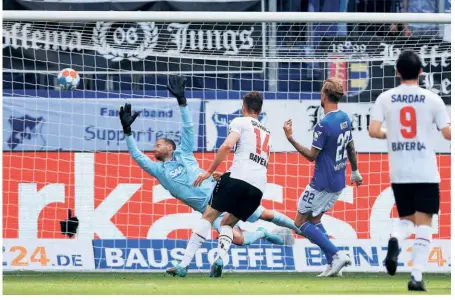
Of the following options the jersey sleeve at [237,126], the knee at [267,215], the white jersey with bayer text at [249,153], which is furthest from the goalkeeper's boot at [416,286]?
the knee at [267,215]

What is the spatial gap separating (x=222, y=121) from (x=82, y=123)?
1.56 metres

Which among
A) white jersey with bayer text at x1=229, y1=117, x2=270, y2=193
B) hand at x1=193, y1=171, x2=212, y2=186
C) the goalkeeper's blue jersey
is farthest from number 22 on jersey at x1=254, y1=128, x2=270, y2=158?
the goalkeeper's blue jersey

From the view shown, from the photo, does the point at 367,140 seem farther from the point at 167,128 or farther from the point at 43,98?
the point at 43,98

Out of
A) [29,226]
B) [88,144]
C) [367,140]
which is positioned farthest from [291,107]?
[29,226]

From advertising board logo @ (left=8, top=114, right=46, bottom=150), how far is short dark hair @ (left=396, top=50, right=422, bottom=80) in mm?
5802

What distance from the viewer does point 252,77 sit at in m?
13.8

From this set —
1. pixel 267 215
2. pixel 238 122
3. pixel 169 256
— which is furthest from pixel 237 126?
pixel 169 256

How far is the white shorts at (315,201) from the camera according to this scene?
1062 centimetres

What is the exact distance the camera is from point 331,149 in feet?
34.5

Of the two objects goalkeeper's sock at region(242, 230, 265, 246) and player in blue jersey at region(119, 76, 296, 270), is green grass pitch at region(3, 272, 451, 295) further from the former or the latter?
player in blue jersey at region(119, 76, 296, 270)

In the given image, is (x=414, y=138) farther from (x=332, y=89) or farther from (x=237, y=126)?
(x=332, y=89)

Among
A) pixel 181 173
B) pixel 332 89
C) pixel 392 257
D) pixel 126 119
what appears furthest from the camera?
pixel 181 173

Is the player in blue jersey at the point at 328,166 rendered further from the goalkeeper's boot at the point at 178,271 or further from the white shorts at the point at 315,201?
the goalkeeper's boot at the point at 178,271

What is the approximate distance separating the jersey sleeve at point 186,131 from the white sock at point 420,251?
9.84 ft
